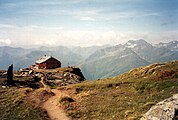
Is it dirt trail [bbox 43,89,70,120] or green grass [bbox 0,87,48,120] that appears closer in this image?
green grass [bbox 0,87,48,120]

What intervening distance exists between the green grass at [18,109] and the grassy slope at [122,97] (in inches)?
214

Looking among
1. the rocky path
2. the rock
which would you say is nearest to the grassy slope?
the rocky path

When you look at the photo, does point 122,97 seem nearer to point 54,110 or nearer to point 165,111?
point 54,110

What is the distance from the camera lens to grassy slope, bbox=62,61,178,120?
3478 centimetres

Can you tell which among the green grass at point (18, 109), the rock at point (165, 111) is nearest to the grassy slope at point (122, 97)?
the green grass at point (18, 109)

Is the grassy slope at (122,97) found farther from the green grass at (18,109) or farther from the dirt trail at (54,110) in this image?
the green grass at (18,109)

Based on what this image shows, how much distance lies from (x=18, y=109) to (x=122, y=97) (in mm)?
19262

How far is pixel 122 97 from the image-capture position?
142ft

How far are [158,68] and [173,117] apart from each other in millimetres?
39460

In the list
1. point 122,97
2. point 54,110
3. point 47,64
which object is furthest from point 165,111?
point 47,64

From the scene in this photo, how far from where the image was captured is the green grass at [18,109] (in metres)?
36.3

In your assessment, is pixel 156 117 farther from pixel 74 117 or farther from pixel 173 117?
pixel 74 117

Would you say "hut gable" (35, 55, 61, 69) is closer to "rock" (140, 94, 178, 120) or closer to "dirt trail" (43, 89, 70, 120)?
"dirt trail" (43, 89, 70, 120)

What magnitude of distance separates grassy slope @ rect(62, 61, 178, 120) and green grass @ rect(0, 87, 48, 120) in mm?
5445
